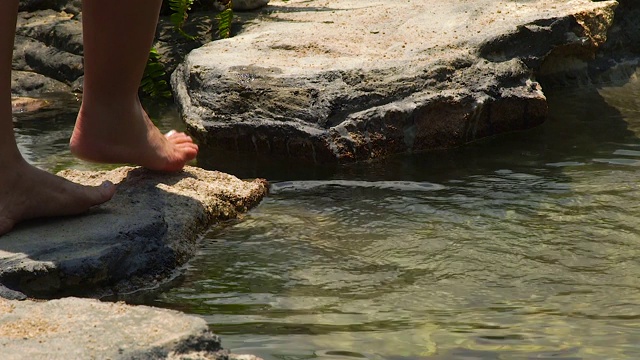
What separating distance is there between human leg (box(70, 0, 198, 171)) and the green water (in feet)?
1.57

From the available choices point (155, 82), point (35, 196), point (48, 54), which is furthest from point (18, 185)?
point (48, 54)

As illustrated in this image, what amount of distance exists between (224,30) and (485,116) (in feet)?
7.06

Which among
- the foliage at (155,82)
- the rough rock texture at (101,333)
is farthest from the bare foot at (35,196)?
the foliage at (155,82)

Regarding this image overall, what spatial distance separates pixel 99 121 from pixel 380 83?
1.71 meters

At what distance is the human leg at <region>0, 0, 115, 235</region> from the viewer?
3238 millimetres

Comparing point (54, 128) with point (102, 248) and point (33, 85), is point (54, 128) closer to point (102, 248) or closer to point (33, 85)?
point (33, 85)

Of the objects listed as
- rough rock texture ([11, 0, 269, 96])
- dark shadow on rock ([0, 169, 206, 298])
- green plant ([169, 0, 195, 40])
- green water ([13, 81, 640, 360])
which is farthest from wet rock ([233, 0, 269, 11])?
dark shadow on rock ([0, 169, 206, 298])

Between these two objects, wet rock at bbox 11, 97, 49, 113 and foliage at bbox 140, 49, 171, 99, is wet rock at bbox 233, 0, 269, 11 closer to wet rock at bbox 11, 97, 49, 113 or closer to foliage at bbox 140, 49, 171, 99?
foliage at bbox 140, 49, 171, 99

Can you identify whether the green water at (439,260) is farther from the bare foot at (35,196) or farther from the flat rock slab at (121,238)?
the bare foot at (35,196)

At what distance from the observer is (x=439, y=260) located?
11.5 feet

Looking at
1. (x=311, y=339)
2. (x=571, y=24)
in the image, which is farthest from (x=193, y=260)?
(x=571, y=24)

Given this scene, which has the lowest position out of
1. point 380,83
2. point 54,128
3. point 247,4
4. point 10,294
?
point 10,294

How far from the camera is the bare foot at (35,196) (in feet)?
11.1

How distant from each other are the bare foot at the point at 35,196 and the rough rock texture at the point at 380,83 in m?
1.56
